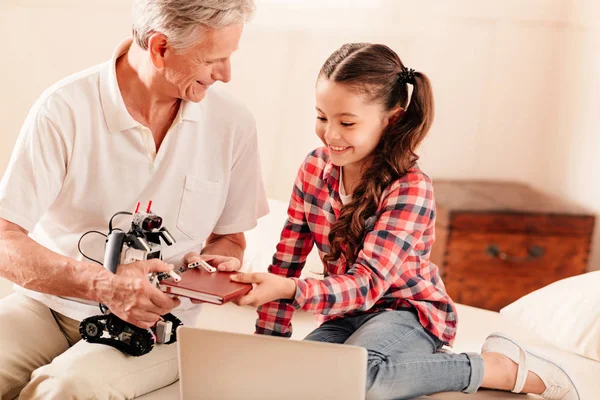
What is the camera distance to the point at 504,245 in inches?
119

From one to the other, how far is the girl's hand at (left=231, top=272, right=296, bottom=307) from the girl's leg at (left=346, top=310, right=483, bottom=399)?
18 cm

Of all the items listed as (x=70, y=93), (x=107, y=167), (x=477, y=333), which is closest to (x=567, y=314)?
(x=477, y=333)

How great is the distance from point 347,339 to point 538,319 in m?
0.63

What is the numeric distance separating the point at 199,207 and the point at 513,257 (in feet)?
5.35

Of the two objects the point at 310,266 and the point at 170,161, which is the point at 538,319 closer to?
the point at 310,266

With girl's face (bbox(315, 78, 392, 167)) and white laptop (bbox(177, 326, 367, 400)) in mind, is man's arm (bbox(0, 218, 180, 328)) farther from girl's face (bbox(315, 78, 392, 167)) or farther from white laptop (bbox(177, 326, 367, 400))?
girl's face (bbox(315, 78, 392, 167))

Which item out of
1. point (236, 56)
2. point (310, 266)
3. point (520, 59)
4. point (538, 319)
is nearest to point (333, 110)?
point (310, 266)

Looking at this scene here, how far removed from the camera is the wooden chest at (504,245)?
2982mm

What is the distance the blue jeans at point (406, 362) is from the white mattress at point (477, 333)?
0.24ft

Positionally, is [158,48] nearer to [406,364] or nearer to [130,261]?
[130,261]

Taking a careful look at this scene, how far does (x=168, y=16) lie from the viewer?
1557mm

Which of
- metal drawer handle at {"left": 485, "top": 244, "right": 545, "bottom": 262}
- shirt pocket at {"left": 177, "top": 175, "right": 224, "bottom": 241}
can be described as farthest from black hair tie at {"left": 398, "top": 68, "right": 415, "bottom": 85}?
metal drawer handle at {"left": 485, "top": 244, "right": 545, "bottom": 262}

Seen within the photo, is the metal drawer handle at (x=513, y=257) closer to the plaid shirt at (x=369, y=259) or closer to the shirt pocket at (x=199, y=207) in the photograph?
the plaid shirt at (x=369, y=259)

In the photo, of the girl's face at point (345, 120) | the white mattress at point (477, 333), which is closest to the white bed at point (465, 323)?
the white mattress at point (477, 333)
